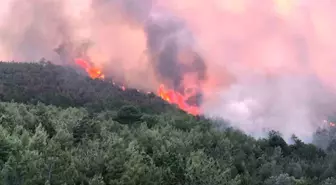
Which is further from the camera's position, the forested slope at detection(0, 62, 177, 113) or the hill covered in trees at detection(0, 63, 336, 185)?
the forested slope at detection(0, 62, 177, 113)

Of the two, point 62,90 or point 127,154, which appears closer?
point 127,154

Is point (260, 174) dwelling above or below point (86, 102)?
below

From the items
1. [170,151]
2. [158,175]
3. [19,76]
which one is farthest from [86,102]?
[158,175]

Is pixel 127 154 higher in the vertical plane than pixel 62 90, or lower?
lower

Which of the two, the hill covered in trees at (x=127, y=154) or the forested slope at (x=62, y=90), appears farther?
the forested slope at (x=62, y=90)

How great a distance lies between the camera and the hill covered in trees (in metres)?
36.8

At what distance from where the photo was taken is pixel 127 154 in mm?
43281

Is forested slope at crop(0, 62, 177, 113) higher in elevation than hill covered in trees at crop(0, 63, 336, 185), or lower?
higher

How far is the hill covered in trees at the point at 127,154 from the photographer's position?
36750 millimetres

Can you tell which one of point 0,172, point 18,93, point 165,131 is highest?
point 18,93

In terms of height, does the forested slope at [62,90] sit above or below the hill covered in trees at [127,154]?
above

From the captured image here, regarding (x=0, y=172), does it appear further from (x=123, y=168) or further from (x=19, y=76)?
(x=19, y=76)

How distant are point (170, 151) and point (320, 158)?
49444 mm

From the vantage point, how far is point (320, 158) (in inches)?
3671
